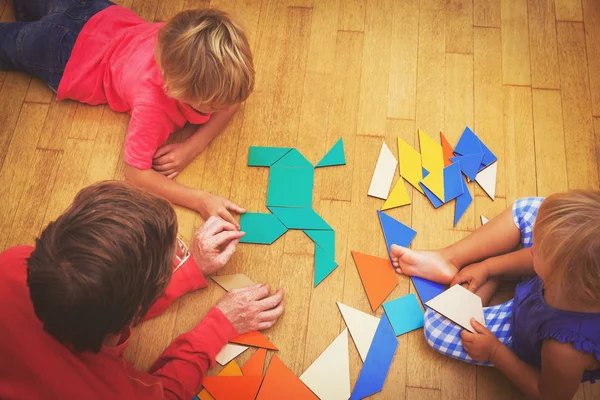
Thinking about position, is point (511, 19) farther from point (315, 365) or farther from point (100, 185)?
point (100, 185)

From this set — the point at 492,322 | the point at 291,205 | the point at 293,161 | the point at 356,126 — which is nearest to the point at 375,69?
the point at 356,126

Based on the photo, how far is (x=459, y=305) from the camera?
58.8 inches

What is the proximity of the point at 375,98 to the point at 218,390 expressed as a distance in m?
1.00

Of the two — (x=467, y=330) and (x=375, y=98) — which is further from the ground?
(x=375, y=98)

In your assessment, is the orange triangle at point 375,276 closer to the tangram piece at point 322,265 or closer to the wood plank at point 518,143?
the tangram piece at point 322,265

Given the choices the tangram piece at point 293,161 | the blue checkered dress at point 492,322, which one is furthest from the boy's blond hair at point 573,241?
the tangram piece at point 293,161

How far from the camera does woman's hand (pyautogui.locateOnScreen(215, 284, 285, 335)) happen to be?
150 cm

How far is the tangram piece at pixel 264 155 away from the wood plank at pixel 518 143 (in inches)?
26.4

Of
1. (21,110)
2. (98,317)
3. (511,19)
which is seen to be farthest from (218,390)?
(511,19)

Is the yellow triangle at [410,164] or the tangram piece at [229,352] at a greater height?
the yellow triangle at [410,164]

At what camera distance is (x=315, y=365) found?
149 cm

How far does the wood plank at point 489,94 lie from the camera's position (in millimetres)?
1770

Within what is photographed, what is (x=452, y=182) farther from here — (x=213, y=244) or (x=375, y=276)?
(x=213, y=244)

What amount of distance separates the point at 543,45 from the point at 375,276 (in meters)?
0.99
